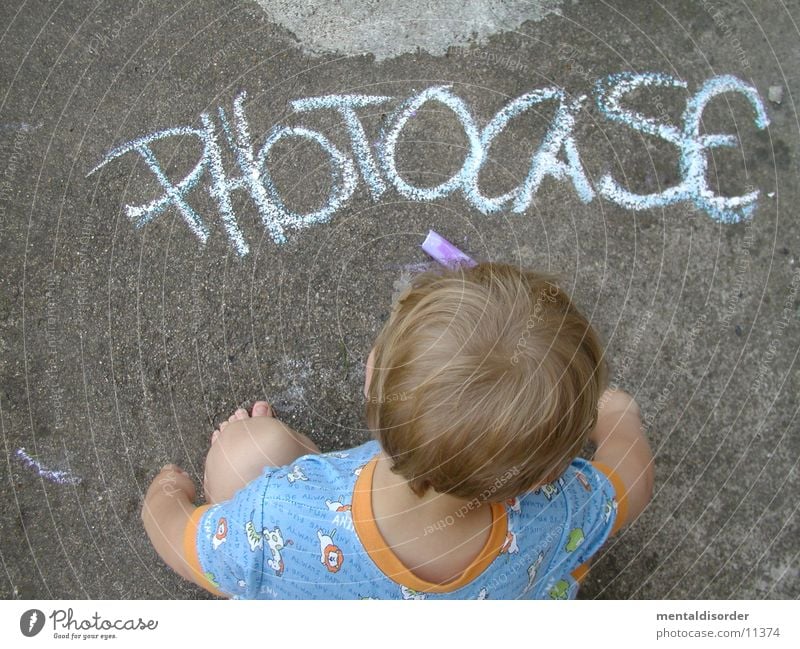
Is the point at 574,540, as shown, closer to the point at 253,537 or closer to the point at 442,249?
the point at 253,537

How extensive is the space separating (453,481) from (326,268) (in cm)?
71

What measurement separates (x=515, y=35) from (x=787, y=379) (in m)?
0.86

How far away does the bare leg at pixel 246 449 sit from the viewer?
1221 mm

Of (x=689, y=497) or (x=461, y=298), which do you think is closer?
(x=461, y=298)

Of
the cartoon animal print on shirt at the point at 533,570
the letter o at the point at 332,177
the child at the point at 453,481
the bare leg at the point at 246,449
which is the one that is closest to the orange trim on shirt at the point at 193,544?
the child at the point at 453,481

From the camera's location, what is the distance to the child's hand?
127 centimetres

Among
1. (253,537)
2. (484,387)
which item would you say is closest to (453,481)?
(484,387)

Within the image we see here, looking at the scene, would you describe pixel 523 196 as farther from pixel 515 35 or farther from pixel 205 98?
pixel 205 98

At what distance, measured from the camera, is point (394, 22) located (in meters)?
1.41

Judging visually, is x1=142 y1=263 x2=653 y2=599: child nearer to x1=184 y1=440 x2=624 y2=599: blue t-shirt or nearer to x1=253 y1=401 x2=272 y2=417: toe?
x1=184 y1=440 x2=624 y2=599: blue t-shirt

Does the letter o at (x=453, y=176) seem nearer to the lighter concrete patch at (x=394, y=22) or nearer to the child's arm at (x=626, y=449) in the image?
the lighter concrete patch at (x=394, y=22)

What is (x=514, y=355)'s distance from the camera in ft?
2.37

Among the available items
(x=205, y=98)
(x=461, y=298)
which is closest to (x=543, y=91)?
(x=205, y=98)
